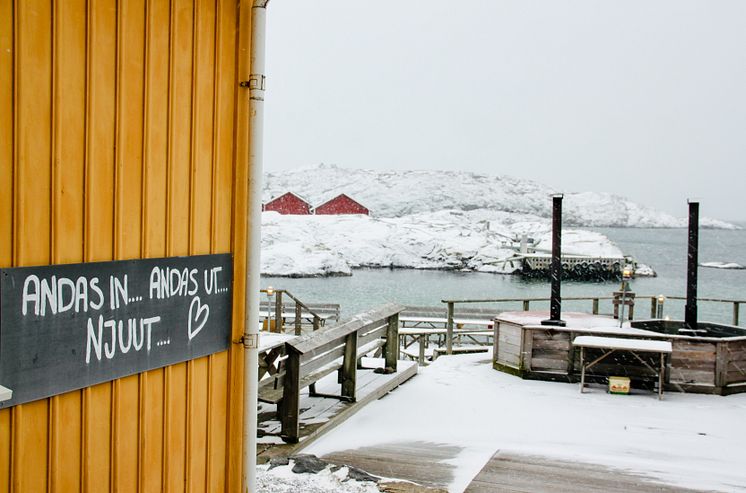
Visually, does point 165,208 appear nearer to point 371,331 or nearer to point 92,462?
point 92,462

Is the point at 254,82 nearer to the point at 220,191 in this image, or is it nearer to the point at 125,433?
the point at 220,191

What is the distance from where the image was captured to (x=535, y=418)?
7.39m

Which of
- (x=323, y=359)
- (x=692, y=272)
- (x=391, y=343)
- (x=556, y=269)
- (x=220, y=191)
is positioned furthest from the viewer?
(x=556, y=269)

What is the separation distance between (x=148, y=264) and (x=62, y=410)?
0.68 meters

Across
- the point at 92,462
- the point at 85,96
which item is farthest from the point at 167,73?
the point at 92,462

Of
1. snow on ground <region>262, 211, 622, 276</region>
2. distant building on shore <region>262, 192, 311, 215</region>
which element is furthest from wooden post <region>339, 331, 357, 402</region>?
distant building on shore <region>262, 192, 311, 215</region>

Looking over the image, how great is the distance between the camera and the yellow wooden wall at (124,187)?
2.39 metres

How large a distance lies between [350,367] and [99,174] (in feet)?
15.5

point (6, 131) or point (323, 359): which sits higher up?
point (6, 131)

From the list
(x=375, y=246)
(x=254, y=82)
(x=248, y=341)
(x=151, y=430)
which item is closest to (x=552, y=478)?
(x=248, y=341)

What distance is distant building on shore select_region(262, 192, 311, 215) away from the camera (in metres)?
86.4

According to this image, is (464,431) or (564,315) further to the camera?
(564,315)

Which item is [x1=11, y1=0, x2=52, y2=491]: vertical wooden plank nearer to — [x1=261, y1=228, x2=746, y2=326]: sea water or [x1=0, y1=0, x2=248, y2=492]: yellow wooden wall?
[x1=0, y1=0, x2=248, y2=492]: yellow wooden wall

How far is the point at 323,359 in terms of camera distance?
6.52 meters
